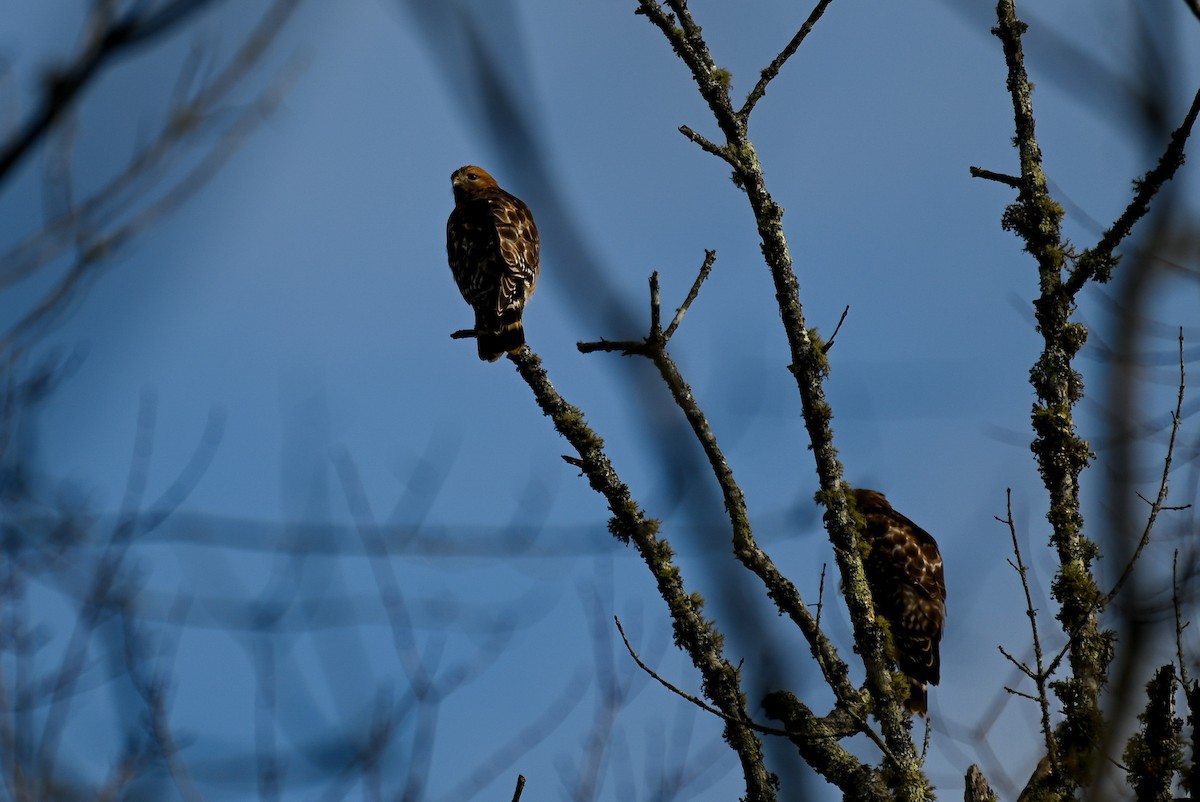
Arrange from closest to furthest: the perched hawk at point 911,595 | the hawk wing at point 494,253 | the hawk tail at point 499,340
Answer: the hawk tail at point 499,340 < the hawk wing at point 494,253 < the perched hawk at point 911,595

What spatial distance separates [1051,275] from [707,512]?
9.85ft

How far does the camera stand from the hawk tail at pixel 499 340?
5488mm

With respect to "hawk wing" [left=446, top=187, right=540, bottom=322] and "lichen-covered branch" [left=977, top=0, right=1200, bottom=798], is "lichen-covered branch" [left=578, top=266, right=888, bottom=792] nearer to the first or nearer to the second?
"lichen-covered branch" [left=977, top=0, right=1200, bottom=798]

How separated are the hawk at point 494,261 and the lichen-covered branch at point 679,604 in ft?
3.63

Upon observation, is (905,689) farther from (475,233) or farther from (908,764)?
(475,233)

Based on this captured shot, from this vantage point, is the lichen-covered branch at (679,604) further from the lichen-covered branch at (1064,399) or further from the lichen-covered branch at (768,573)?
the lichen-covered branch at (1064,399)

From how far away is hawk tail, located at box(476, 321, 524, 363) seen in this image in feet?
18.0

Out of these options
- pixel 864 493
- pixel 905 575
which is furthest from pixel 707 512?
pixel 864 493

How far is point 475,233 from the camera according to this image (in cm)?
670

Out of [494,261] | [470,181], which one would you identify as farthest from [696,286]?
[470,181]

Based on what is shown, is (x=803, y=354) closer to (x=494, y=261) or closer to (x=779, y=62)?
(x=779, y=62)

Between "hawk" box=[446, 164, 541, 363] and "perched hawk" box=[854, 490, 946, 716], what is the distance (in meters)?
2.05

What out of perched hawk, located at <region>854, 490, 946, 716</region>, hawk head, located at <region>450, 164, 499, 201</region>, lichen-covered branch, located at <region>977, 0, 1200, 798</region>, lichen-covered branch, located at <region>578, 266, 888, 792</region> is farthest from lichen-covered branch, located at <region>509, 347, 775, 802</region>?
hawk head, located at <region>450, 164, 499, 201</region>

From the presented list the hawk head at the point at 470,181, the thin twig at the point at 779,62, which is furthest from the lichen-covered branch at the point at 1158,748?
the hawk head at the point at 470,181
